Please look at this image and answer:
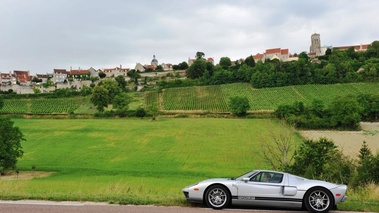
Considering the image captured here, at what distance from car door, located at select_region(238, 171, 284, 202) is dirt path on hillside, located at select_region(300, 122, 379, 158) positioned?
40935mm

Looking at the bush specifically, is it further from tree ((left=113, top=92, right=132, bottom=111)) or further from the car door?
the car door

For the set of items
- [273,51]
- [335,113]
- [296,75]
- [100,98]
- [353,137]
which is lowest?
[353,137]

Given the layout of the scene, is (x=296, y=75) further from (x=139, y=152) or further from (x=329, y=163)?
(x=329, y=163)

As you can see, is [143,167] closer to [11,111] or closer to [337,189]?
[337,189]

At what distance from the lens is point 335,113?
234ft

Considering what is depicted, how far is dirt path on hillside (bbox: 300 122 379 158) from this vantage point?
50812 millimetres

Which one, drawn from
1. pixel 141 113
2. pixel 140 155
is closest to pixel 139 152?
pixel 140 155

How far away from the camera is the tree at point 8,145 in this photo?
37281 mm

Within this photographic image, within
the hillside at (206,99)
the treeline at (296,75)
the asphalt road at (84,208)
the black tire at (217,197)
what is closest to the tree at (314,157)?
the black tire at (217,197)

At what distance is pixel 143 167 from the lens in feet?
127

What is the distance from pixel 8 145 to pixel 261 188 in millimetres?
36705

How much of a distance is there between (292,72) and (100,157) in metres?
85.8

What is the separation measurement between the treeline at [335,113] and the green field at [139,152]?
5.52m

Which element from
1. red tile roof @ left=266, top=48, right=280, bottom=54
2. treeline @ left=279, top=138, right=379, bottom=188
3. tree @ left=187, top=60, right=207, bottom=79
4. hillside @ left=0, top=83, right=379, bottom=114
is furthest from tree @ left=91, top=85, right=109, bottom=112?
red tile roof @ left=266, top=48, right=280, bottom=54
